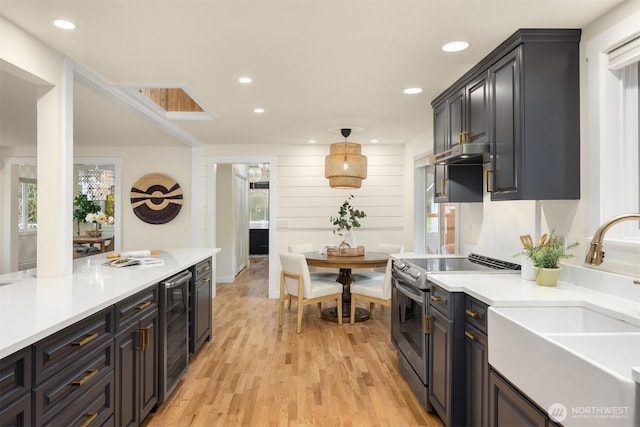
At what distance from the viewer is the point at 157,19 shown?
1.95m

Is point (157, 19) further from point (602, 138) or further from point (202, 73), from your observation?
point (602, 138)

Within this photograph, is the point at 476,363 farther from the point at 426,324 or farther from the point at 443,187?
the point at 443,187

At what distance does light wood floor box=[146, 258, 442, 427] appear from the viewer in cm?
236

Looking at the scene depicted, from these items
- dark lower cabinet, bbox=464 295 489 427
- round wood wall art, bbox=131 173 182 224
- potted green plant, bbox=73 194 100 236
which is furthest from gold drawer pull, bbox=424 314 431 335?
potted green plant, bbox=73 194 100 236

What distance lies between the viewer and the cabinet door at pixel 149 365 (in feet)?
6.96

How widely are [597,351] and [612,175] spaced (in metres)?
1.00

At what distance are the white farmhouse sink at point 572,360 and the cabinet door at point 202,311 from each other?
7.95 ft

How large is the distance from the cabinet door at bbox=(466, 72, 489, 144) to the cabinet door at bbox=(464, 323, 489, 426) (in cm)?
122

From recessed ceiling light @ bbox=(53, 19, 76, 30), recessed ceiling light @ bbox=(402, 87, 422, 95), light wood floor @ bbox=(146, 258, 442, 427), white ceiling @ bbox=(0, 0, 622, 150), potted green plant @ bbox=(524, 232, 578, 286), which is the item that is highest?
recessed ceiling light @ bbox=(402, 87, 422, 95)

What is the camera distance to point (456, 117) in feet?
9.37

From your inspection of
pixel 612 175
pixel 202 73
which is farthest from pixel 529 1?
pixel 202 73

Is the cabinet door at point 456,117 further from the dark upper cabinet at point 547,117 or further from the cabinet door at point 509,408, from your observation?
the cabinet door at point 509,408

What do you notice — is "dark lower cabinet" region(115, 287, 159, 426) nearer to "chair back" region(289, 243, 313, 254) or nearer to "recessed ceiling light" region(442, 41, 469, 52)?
"recessed ceiling light" region(442, 41, 469, 52)

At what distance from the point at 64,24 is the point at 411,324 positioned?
2.82 m
